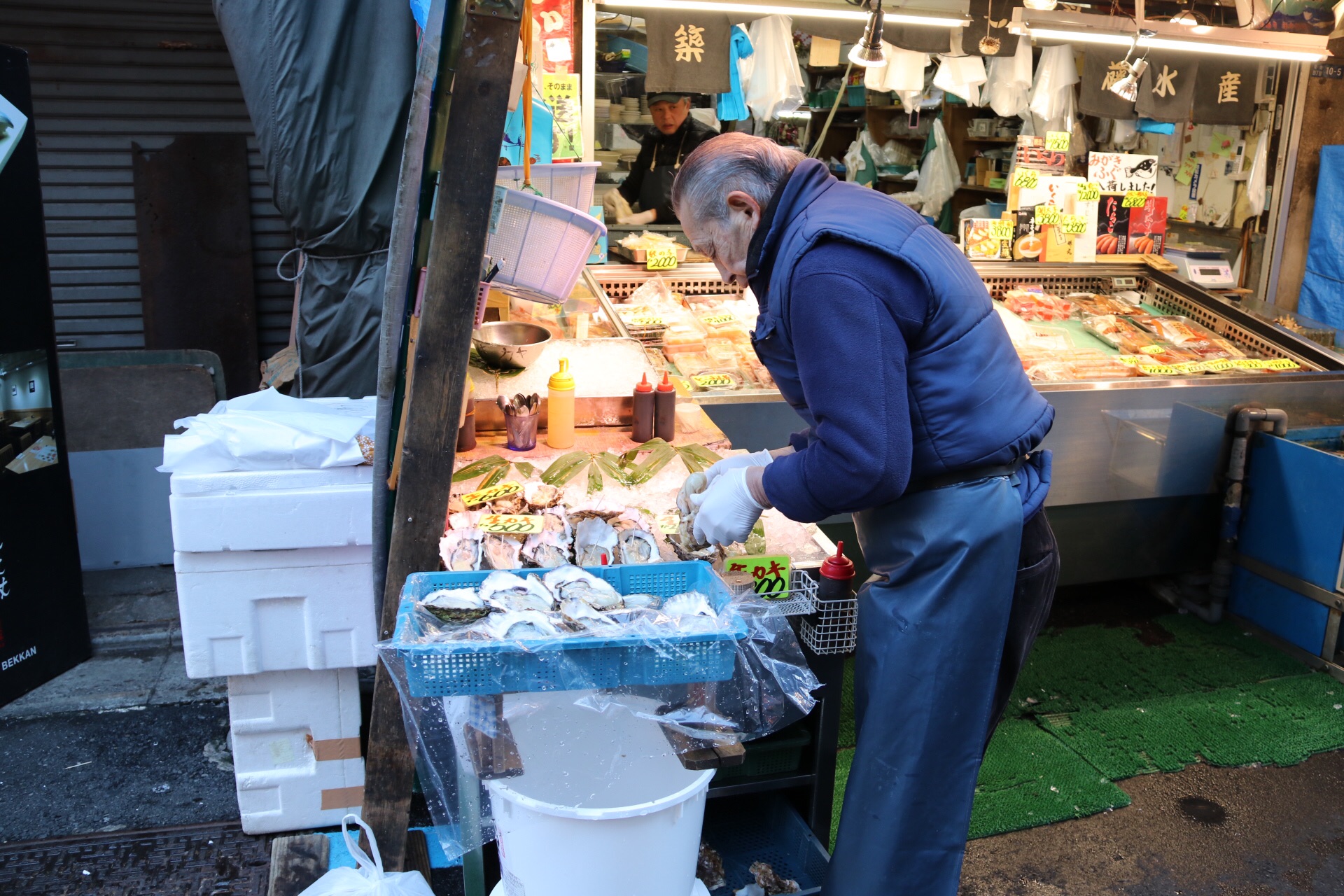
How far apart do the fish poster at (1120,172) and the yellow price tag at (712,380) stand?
2871 millimetres

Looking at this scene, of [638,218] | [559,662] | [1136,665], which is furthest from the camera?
[638,218]

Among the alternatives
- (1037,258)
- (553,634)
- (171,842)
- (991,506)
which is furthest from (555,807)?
(1037,258)

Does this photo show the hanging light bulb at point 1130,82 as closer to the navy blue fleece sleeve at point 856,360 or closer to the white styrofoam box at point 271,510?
the navy blue fleece sleeve at point 856,360

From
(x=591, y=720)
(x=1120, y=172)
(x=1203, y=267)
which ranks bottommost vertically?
(x=591, y=720)

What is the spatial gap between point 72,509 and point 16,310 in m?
0.88

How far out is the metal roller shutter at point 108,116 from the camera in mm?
5133

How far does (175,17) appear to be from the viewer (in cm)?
523

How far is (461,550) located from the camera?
7.93ft

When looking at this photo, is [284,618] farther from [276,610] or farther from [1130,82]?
→ [1130,82]

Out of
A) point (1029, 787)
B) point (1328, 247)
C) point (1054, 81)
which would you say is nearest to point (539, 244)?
point (1029, 787)

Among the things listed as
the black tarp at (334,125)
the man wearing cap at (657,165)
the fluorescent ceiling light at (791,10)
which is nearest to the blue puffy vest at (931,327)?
the black tarp at (334,125)

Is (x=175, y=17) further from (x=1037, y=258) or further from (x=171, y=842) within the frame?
(x=1037, y=258)

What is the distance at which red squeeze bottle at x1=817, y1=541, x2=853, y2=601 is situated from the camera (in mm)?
2469

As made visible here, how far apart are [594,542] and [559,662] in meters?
0.67
